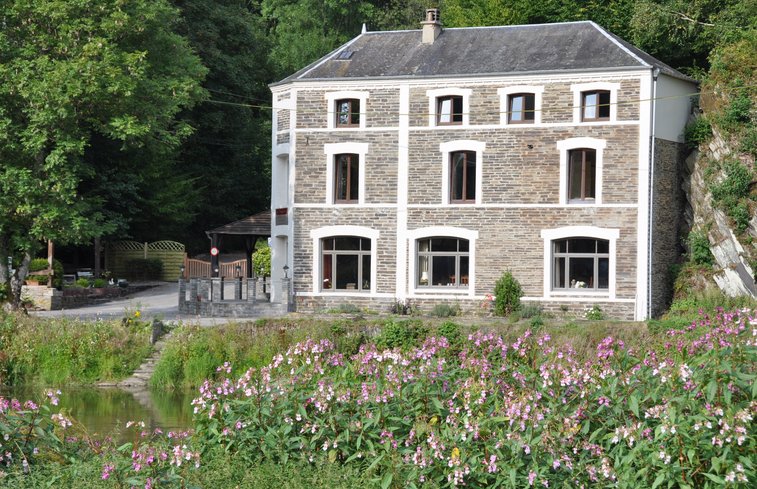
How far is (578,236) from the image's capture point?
99.0ft

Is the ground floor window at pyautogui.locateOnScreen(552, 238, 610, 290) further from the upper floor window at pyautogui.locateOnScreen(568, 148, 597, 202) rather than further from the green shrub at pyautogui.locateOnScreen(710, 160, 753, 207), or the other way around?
the green shrub at pyautogui.locateOnScreen(710, 160, 753, 207)

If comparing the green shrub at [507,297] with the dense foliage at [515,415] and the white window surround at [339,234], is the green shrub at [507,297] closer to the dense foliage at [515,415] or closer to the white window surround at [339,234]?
the white window surround at [339,234]

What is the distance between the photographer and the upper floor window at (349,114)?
3212cm

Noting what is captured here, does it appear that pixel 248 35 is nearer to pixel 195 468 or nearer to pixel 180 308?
pixel 180 308

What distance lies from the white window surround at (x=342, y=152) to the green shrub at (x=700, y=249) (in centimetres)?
884

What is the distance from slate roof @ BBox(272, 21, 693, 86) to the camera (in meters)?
30.5

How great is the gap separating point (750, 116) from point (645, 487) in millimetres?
22308

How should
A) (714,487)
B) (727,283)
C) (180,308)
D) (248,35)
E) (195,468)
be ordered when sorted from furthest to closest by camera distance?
1. (248,35)
2. (180,308)
3. (727,283)
4. (195,468)
5. (714,487)

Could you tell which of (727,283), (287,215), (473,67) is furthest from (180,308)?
(727,283)

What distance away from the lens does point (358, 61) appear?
108 ft

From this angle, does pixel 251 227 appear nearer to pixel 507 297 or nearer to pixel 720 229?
pixel 507 297

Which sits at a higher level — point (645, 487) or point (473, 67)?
point (473, 67)

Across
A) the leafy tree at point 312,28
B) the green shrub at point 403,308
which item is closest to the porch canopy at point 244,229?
the green shrub at point 403,308

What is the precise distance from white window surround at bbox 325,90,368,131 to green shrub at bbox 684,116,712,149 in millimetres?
8803
